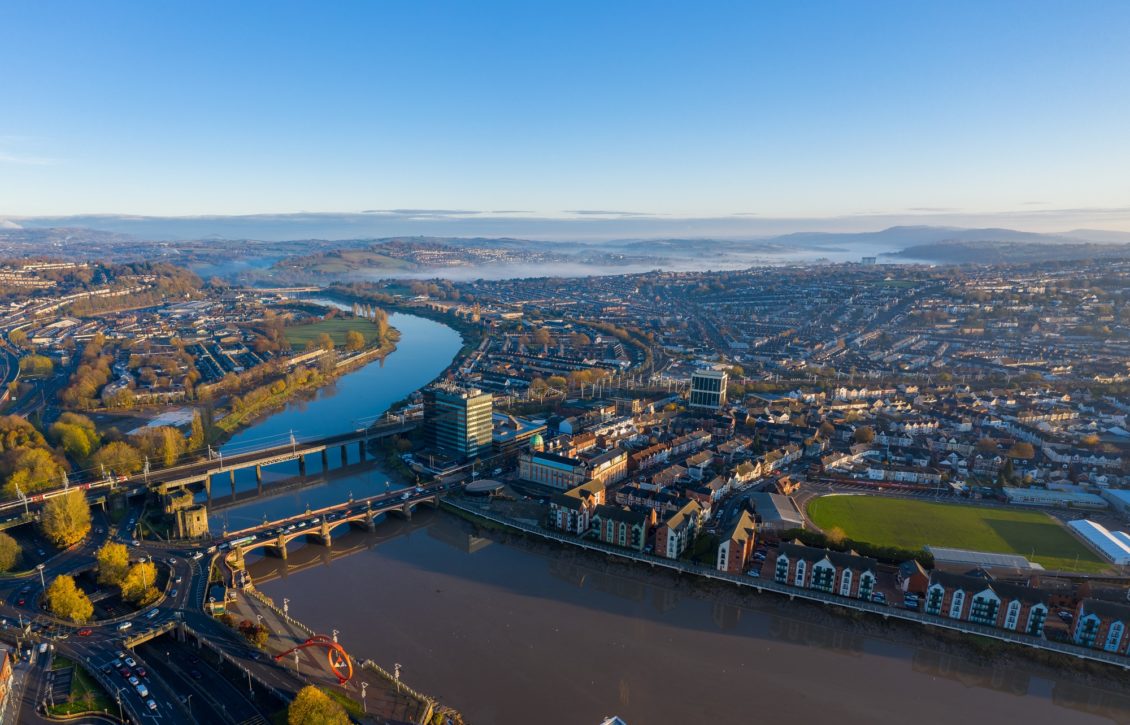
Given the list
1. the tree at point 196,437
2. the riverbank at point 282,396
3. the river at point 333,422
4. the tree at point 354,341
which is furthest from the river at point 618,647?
the tree at point 354,341

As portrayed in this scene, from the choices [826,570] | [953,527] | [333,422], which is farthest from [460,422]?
[953,527]

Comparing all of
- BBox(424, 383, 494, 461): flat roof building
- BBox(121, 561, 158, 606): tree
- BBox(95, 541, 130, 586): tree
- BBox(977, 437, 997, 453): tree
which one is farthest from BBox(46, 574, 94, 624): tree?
BBox(977, 437, 997, 453): tree

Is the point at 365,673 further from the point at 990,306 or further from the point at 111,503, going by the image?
the point at 990,306

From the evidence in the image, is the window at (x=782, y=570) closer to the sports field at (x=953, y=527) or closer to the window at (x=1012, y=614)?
the sports field at (x=953, y=527)

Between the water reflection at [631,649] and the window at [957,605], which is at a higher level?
the window at [957,605]

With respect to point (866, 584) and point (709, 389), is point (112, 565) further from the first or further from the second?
point (709, 389)

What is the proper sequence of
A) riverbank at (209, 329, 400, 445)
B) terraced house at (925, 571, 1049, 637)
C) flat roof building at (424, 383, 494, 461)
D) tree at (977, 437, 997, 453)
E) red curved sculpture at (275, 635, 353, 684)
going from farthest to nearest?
riverbank at (209, 329, 400, 445) < tree at (977, 437, 997, 453) < flat roof building at (424, 383, 494, 461) < terraced house at (925, 571, 1049, 637) < red curved sculpture at (275, 635, 353, 684)

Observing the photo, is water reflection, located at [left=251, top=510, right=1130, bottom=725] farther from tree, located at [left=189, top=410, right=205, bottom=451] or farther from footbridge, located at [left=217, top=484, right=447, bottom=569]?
tree, located at [left=189, top=410, right=205, bottom=451]
